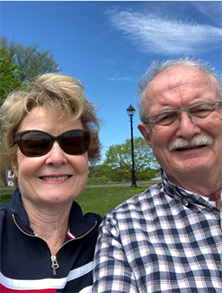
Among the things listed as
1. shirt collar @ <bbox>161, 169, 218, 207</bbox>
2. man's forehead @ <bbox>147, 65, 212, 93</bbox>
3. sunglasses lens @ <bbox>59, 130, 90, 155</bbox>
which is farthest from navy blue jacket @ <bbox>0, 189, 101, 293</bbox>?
man's forehead @ <bbox>147, 65, 212, 93</bbox>

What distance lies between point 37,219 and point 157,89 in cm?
161

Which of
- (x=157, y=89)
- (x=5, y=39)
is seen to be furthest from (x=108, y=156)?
(x=157, y=89)

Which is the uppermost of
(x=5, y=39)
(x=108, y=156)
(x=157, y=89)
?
(x=5, y=39)

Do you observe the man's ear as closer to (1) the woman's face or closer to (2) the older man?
(2) the older man

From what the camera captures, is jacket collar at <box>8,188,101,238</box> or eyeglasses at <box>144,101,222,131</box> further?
eyeglasses at <box>144,101,222,131</box>

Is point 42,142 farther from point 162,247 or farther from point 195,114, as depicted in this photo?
point 195,114

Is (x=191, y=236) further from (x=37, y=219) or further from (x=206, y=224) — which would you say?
(x=37, y=219)

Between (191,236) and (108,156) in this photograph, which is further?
(108,156)

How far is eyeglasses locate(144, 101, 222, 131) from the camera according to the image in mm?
2279

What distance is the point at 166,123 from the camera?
2.34m

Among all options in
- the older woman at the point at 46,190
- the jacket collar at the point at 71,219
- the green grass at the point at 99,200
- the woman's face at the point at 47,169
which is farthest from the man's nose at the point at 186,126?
the green grass at the point at 99,200

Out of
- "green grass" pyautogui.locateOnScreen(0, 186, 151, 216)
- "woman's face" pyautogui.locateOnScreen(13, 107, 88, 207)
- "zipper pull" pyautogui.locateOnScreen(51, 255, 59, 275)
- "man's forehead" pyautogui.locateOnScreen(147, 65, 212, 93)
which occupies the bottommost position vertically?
"green grass" pyautogui.locateOnScreen(0, 186, 151, 216)

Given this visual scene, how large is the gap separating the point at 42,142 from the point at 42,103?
31 centimetres

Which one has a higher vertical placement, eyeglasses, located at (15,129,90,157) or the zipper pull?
eyeglasses, located at (15,129,90,157)
